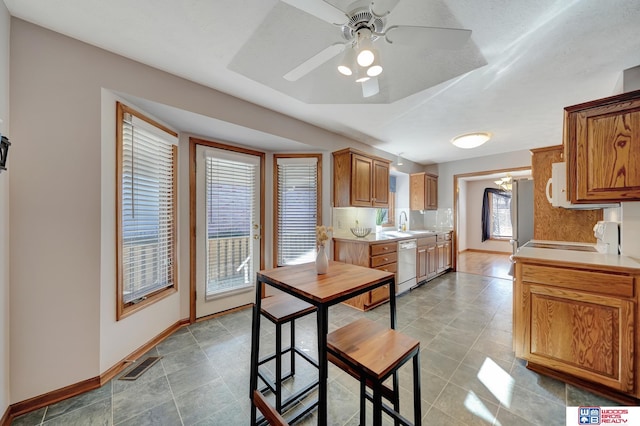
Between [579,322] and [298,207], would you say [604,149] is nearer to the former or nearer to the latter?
[579,322]

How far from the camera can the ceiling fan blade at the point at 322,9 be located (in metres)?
1.11

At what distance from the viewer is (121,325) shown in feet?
6.18

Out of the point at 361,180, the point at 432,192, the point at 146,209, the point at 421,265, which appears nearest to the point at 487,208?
the point at 432,192

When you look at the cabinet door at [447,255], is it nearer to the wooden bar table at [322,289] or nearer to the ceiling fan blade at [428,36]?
the wooden bar table at [322,289]

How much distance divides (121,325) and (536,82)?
4.10m

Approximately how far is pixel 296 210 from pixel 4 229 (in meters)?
2.49

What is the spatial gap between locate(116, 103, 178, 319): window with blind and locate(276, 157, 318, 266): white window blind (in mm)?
1311

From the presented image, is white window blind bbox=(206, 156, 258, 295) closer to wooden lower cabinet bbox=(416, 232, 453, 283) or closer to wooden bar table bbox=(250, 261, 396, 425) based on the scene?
wooden bar table bbox=(250, 261, 396, 425)

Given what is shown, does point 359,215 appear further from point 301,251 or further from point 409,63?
point 409,63

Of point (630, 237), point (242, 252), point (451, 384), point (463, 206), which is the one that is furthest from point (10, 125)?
point (463, 206)

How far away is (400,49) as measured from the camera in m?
1.64

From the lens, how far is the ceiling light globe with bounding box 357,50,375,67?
3.95 feet

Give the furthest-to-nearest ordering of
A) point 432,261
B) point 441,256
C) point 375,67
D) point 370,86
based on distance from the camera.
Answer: point 441,256 < point 432,261 < point 370,86 < point 375,67

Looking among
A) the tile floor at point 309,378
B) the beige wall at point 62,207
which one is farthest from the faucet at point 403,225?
the beige wall at point 62,207
